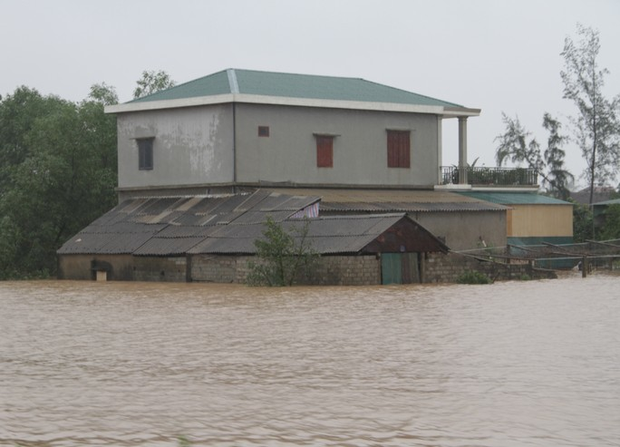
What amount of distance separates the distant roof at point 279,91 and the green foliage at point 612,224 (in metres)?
7.96

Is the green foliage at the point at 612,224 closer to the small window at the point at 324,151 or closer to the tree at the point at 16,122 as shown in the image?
the small window at the point at 324,151

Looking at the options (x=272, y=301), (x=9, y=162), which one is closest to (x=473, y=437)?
(x=272, y=301)

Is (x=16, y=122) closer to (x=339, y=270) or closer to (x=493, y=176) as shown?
(x=493, y=176)

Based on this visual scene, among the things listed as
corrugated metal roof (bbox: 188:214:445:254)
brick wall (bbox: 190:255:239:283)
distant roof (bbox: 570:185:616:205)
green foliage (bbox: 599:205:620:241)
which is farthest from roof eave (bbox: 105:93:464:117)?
distant roof (bbox: 570:185:616:205)

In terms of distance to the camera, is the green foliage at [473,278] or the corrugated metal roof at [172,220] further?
the corrugated metal roof at [172,220]

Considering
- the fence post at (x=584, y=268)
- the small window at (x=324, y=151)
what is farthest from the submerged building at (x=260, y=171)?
the fence post at (x=584, y=268)

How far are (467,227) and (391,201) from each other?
297 cm

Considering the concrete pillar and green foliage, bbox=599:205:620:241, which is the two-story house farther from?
green foliage, bbox=599:205:620:241

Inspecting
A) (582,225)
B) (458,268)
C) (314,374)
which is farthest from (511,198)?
(314,374)

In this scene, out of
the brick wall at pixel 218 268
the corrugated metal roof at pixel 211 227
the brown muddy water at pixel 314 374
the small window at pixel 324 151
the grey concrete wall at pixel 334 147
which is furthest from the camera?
the small window at pixel 324 151

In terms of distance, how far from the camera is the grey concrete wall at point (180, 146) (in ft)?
117

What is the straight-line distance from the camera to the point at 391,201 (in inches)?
1423

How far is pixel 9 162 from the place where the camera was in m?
48.4

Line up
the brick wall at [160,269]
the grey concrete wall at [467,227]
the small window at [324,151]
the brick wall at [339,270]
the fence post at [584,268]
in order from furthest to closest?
the small window at [324,151], the grey concrete wall at [467,227], the fence post at [584,268], the brick wall at [160,269], the brick wall at [339,270]
